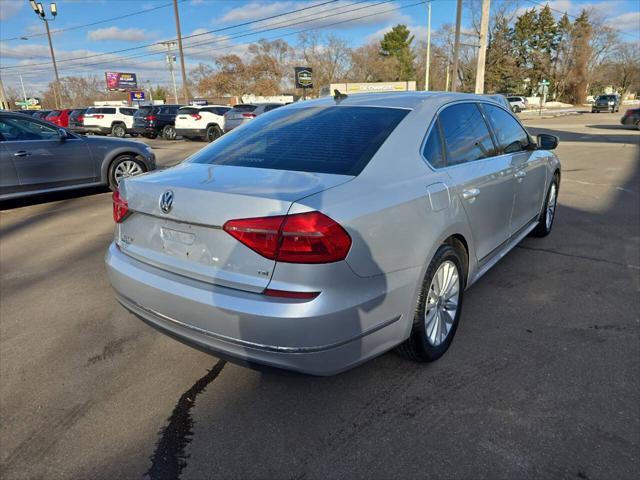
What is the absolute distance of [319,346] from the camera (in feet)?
6.78

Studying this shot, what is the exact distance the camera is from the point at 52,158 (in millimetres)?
7531

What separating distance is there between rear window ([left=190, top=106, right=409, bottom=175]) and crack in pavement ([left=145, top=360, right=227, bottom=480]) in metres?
1.39

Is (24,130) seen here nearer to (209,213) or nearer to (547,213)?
(209,213)

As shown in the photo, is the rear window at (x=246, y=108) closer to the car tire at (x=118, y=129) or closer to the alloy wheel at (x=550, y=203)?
the car tire at (x=118, y=129)

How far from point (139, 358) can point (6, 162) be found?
5.82 m

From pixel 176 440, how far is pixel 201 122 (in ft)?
65.7

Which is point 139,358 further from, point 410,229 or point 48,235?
point 48,235

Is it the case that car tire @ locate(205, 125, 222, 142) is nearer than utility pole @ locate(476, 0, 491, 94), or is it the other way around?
car tire @ locate(205, 125, 222, 142)

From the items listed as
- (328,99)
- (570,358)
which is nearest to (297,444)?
(570,358)

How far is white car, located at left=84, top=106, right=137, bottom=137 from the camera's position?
81.2 feet

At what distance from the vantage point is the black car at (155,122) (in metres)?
24.0

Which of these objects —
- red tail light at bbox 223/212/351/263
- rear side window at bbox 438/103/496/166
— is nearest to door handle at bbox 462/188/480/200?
rear side window at bbox 438/103/496/166

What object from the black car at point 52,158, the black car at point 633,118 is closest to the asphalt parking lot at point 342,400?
the black car at point 52,158

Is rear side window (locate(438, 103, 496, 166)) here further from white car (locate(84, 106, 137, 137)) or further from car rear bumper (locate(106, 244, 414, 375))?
white car (locate(84, 106, 137, 137))
